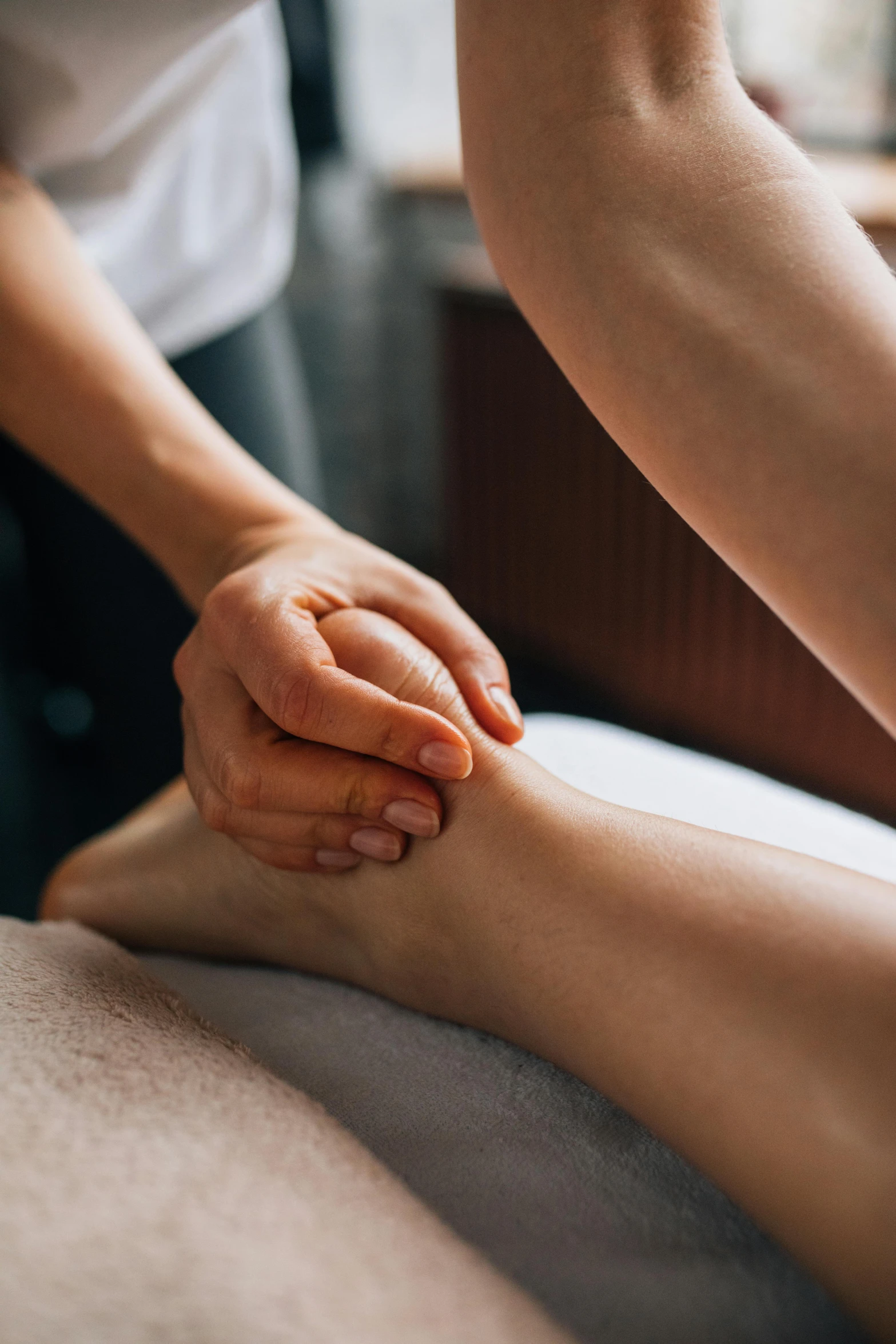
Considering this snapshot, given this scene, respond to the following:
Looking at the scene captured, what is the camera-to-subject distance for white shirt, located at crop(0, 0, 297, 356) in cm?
87

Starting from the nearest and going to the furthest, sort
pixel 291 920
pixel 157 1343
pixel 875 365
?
pixel 157 1343, pixel 875 365, pixel 291 920

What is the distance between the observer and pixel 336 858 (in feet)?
2.09

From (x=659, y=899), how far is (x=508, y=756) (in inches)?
5.6

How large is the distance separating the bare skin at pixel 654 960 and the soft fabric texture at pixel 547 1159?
0.02m

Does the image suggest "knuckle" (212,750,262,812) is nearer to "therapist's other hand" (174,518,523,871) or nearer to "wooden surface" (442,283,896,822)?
"therapist's other hand" (174,518,523,871)

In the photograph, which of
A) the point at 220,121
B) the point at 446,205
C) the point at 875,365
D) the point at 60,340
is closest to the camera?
the point at 875,365

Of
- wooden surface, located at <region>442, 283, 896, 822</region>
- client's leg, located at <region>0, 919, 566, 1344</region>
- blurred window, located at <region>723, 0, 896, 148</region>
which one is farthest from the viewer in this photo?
blurred window, located at <region>723, 0, 896, 148</region>

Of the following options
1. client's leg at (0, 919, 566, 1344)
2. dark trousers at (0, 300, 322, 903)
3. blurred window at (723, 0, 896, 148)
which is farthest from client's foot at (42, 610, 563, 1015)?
blurred window at (723, 0, 896, 148)

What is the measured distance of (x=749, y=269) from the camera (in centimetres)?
50

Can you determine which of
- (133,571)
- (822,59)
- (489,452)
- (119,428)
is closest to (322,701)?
(119,428)

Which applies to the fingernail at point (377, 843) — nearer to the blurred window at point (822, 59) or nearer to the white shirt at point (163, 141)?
the white shirt at point (163, 141)

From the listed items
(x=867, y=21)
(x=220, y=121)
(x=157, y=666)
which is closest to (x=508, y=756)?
(x=157, y=666)

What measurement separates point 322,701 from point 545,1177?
26 cm

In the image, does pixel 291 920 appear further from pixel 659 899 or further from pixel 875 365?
pixel 875 365
